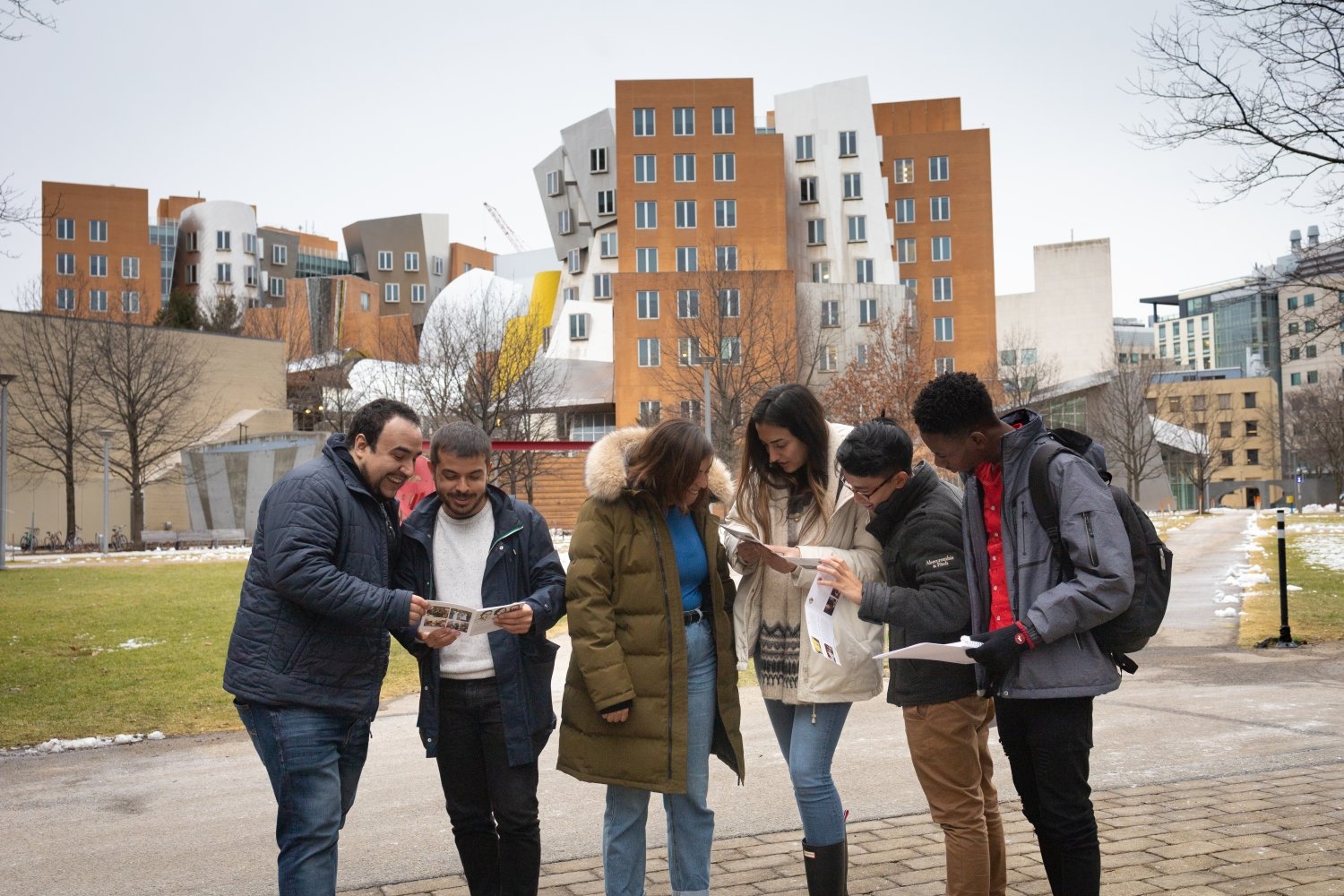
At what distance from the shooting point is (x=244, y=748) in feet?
30.0

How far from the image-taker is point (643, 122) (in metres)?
64.9

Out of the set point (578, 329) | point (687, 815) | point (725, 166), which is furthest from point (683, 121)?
point (687, 815)

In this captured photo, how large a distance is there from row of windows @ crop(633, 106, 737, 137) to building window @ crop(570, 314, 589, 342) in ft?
38.1

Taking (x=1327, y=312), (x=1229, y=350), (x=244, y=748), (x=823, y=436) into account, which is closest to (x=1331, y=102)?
(x=1327, y=312)

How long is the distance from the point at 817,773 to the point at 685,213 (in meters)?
62.6

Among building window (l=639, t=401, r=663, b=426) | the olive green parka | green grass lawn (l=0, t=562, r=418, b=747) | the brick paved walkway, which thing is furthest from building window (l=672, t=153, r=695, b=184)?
the olive green parka

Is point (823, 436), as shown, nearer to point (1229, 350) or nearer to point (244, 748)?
point (244, 748)

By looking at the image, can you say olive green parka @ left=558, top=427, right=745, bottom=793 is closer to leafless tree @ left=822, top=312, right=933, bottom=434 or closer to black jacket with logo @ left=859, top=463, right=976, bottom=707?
black jacket with logo @ left=859, top=463, right=976, bottom=707

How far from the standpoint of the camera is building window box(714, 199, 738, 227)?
2562 inches

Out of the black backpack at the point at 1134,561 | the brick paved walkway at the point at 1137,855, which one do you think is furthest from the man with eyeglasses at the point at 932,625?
the brick paved walkway at the point at 1137,855

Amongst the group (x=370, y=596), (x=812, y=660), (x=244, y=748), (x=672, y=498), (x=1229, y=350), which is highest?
(x=1229, y=350)

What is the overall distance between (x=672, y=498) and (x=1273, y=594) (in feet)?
52.4

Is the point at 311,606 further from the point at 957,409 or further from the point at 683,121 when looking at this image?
the point at 683,121

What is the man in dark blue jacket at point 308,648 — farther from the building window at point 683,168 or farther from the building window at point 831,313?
the building window at point 683,168
